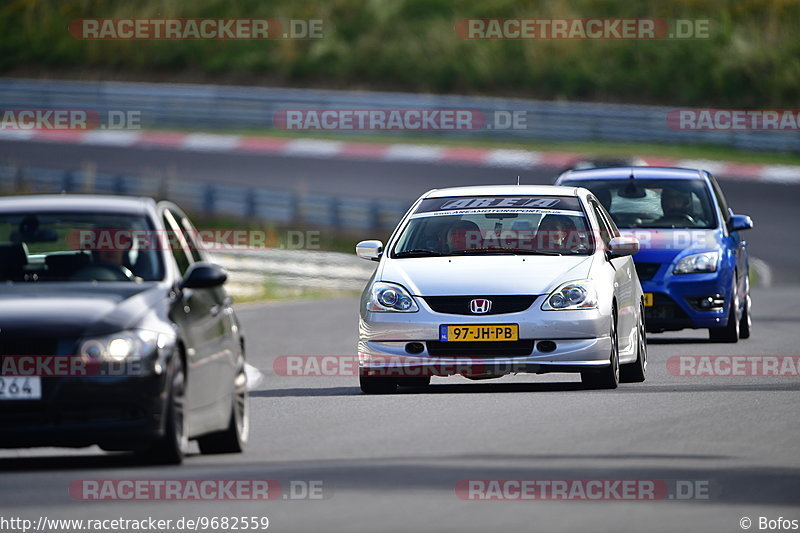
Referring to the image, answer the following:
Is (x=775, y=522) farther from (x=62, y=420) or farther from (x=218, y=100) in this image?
(x=218, y=100)

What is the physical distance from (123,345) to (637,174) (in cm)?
999

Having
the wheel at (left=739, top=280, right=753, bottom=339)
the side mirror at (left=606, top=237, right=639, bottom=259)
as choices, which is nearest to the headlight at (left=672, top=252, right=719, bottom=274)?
the wheel at (left=739, top=280, right=753, bottom=339)

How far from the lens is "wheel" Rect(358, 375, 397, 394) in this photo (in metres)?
13.3

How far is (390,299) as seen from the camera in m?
13.1

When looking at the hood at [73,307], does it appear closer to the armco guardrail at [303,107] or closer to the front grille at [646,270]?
the front grille at [646,270]

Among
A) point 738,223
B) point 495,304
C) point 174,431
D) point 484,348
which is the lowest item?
point 174,431

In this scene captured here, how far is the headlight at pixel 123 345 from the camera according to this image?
29.7 feet

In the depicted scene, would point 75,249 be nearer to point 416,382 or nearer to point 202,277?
point 202,277

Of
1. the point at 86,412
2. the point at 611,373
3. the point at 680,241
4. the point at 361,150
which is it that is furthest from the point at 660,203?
the point at 361,150

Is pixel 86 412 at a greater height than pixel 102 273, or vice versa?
pixel 102 273

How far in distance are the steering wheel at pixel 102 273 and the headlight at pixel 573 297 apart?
150 inches

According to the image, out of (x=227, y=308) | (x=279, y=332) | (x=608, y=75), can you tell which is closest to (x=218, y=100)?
(x=608, y=75)

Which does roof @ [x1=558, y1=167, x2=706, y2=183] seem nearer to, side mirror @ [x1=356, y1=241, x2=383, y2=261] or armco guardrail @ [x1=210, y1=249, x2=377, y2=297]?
side mirror @ [x1=356, y1=241, x2=383, y2=261]

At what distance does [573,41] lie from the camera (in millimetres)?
51406
